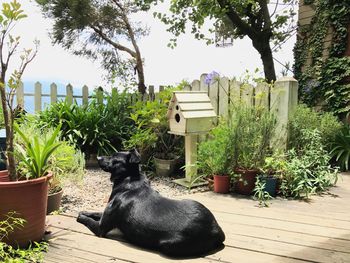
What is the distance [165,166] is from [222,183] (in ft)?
4.26

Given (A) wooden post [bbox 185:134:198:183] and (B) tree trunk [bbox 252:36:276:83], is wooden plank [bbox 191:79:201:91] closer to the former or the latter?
(A) wooden post [bbox 185:134:198:183]

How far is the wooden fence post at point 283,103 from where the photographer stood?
4.24 metres

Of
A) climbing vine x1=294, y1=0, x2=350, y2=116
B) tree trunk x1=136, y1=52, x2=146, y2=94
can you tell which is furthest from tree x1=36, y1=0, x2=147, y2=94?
climbing vine x1=294, y1=0, x2=350, y2=116

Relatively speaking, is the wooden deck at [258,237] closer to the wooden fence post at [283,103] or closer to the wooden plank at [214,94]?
the wooden fence post at [283,103]

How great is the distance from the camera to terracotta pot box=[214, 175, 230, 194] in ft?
13.1

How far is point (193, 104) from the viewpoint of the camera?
14.7ft

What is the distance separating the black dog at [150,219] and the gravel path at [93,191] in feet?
2.31

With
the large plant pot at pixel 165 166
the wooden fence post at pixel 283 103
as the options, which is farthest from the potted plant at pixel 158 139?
the wooden fence post at pixel 283 103

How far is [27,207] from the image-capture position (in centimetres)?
225

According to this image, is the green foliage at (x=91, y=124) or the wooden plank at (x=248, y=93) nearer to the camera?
the wooden plank at (x=248, y=93)

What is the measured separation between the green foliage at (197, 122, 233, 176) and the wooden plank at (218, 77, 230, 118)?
2.00 ft

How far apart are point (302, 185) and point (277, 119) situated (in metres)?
0.95

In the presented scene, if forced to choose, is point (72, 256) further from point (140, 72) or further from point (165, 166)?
point (140, 72)

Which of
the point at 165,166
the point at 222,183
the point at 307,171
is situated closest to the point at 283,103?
the point at 307,171
